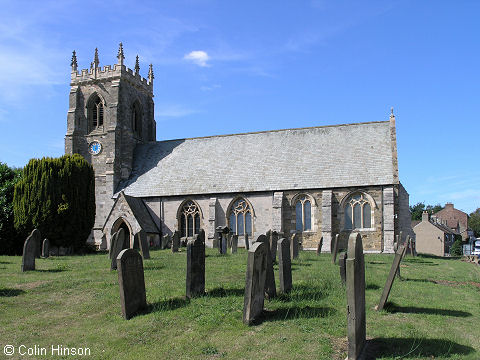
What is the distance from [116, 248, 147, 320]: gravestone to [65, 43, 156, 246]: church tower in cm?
2603

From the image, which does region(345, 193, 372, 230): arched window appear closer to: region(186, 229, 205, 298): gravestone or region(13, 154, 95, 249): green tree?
region(13, 154, 95, 249): green tree

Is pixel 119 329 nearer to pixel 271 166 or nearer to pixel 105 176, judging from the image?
pixel 271 166

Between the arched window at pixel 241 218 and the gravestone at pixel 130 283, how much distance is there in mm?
21336

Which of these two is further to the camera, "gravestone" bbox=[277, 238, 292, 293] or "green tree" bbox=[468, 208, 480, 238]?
"green tree" bbox=[468, 208, 480, 238]

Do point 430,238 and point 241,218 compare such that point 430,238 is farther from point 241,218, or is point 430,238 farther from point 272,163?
point 241,218

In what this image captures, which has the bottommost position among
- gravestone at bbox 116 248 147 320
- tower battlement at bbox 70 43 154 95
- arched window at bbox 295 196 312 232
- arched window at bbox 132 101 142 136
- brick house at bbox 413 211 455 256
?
brick house at bbox 413 211 455 256

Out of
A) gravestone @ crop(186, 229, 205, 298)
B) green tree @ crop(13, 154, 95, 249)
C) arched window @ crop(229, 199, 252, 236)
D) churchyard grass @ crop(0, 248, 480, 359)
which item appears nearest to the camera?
churchyard grass @ crop(0, 248, 480, 359)

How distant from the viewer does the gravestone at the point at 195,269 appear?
1072 centimetres

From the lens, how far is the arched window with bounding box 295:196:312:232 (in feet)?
99.3

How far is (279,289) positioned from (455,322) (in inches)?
159

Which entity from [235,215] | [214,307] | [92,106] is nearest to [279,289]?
[214,307]

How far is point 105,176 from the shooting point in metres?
36.0

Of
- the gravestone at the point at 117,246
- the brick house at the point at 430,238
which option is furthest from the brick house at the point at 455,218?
the gravestone at the point at 117,246

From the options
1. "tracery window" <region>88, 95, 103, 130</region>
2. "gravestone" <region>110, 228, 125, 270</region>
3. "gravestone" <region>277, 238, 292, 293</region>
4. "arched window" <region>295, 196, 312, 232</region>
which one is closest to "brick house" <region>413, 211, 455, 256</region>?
"arched window" <region>295, 196, 312, 232</region>
